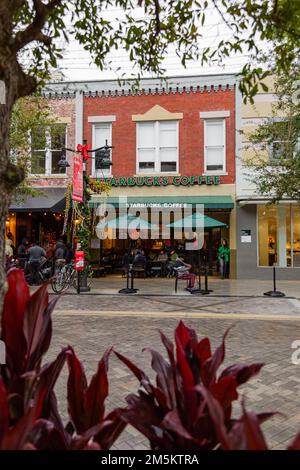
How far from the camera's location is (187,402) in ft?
5.64

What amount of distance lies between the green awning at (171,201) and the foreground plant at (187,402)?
14030 millimetres

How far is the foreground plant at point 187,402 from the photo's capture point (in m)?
1.57

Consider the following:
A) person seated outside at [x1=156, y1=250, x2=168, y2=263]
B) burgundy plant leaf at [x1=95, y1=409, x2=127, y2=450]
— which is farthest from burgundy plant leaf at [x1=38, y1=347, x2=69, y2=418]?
person seated outside at [x1=156, y1=250, x2=168, y2=263]

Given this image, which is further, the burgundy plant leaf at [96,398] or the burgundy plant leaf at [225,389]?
the burgundy plant leaf at [96,398]

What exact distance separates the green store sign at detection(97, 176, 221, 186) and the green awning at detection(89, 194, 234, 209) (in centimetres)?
74

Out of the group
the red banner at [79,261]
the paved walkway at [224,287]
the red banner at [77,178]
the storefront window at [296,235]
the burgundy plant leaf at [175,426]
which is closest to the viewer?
the burgundy plant leaf at [175,426]

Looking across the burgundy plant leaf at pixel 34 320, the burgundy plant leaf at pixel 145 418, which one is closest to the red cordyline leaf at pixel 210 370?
the burgundy plant leaf at pixel 145 418

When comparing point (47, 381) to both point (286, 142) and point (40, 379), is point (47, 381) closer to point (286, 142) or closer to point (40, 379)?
point (40, 379)

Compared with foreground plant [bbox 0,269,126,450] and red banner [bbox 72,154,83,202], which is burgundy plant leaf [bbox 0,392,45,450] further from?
red banner [bbox 72,154,83,202]

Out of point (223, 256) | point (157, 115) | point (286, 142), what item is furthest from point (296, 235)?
point (157, 115)

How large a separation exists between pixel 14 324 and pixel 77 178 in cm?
1044

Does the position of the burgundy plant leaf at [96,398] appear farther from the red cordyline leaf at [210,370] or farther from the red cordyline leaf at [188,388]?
the red cordyline leaf at [210,370]

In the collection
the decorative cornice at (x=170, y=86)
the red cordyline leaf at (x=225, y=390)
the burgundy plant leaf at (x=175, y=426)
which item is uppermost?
the decorative cornice at (x=170, y=86)

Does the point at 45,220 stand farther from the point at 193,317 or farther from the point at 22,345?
the point at 22,345
